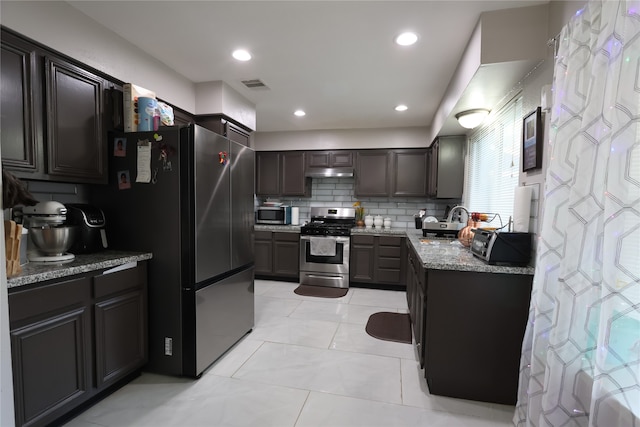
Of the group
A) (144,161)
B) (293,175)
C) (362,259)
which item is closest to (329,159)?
(293,175)

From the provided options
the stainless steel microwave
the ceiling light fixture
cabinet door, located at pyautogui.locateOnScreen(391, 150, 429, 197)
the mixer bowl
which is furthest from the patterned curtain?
the stainless steel microwave

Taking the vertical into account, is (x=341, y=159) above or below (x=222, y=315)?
above

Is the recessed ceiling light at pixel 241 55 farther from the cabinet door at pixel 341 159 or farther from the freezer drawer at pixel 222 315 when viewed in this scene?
the cabinet door at pixel 341 159

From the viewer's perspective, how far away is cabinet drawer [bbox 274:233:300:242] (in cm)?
462

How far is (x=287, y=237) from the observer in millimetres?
4645

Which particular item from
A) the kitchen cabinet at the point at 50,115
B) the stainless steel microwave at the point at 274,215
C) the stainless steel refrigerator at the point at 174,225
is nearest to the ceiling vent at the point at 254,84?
the stainless steel refrigerator at the point at 174,225

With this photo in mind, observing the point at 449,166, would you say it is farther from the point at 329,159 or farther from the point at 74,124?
the point at 74,124

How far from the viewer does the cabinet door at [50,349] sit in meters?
1.38

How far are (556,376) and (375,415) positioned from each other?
1.00 meters

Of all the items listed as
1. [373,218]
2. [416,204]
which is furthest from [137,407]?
[416,204]

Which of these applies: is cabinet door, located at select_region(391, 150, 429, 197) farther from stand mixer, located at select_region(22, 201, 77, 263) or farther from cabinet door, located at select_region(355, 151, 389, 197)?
stand mixer, located at select_region(22, 201, 77, 263)

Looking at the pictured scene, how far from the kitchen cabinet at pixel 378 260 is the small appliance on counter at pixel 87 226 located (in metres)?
3.16

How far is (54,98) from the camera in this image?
5.91ft

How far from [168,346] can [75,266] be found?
2.82 feet
